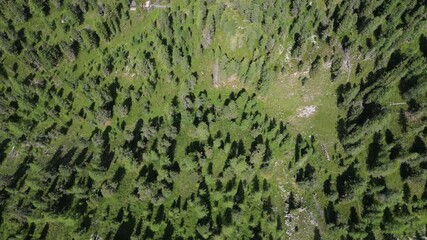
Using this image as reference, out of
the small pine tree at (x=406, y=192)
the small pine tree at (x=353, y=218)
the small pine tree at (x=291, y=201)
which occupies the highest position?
the small pine tree at (x=406, y=192)

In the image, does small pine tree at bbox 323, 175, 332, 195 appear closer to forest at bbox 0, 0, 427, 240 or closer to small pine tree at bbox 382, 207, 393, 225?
forest at bbox 0, 0, 427, 240

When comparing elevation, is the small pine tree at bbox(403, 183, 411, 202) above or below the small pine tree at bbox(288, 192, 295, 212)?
above

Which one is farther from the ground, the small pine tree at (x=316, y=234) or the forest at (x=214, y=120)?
the forest at (x=214, y=120)

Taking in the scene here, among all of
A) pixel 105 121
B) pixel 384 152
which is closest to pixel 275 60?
pixel 384 152

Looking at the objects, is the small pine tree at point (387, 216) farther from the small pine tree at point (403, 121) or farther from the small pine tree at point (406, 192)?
the small pine tree at point (403, 121)

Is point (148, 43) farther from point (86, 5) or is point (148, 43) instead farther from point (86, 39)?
point (86, 5)

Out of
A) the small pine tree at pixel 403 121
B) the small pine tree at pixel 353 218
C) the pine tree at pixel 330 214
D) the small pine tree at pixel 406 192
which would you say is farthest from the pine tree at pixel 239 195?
the small pine tree at pixel 403 121

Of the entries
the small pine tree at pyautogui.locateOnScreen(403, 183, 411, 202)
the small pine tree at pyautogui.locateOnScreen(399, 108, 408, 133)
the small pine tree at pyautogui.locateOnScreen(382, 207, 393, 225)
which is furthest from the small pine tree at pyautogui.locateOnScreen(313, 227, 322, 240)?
the small pine tree at pyautogui.locateOnScreen(399, 108, 408, 133)

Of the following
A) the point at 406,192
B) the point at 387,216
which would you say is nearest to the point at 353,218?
the point at 387,216

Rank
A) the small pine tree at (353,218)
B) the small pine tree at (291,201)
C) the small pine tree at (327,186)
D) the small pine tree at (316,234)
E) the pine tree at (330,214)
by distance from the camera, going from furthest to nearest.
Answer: the small pine tree at (327,186)
the small pine tree at (291,201)
the pine tree at (330,214)
the small pine tree at (353,218)
the small pine tree at (316,234)
